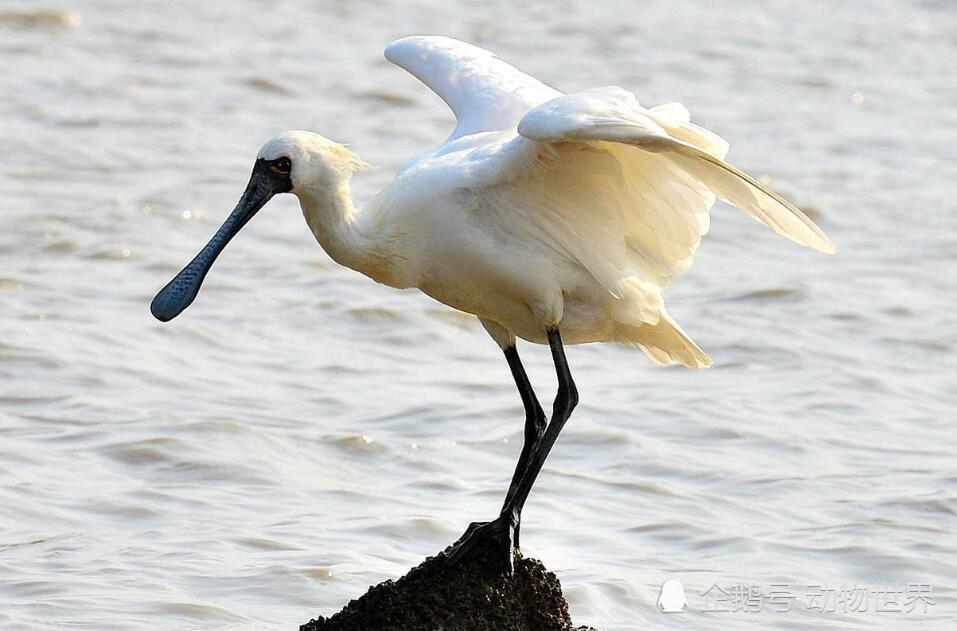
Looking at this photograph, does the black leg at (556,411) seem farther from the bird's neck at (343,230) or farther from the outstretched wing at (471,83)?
the outstretched wing at (471,83)

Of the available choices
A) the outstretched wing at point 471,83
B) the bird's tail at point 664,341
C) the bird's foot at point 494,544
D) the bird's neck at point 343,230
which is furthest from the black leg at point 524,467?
the outstretched wing at point 471,83

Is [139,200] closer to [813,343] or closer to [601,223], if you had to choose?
[813,343]

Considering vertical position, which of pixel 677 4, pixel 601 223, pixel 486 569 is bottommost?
pixel 677 4

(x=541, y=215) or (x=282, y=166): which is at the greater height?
(x=282, y=166)

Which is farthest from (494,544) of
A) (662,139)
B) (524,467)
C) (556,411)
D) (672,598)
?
(672,598)

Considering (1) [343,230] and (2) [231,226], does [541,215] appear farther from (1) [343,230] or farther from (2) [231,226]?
(2) [231,226]

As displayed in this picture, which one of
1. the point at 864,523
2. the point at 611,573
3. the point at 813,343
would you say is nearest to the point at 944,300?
the point at 813,343

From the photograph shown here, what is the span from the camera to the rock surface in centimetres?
698

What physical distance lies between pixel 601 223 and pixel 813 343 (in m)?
5.64

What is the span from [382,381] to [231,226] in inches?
175

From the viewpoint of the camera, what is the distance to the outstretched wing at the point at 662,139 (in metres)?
7.04

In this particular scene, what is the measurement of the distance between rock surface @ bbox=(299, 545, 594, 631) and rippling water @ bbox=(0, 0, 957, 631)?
4.12 feet

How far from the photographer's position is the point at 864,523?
9945 millimetres

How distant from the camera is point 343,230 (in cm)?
761
